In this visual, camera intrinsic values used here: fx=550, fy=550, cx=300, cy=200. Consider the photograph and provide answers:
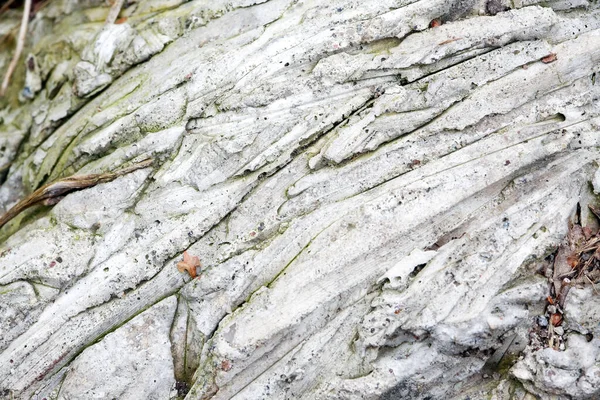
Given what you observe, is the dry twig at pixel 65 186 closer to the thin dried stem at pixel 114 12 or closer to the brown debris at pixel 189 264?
the brown debris at pixel 189 264

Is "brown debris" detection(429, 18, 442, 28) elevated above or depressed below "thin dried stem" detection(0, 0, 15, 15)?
below

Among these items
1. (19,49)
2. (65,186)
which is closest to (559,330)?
(65,186)

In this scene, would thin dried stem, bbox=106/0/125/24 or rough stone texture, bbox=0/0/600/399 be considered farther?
thin dried stem, bbox=106/0/125/24

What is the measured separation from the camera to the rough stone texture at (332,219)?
14.9ft

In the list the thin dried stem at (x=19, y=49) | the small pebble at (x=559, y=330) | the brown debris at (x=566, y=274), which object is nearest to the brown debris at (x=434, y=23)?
the brown debris at (x=566, y=274)

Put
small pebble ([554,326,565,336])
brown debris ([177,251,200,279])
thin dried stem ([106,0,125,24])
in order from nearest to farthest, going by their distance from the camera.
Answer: small pebble ([554,326,565,336]), brown debris ([177,251,200,279]), thin dried stem ([106,0,125,24])

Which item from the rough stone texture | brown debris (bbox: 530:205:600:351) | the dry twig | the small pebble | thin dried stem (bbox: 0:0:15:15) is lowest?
the small pebble

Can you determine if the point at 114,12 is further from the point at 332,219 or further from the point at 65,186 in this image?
the point at 332,219

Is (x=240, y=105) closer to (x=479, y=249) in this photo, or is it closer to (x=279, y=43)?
(x=279, y=43)

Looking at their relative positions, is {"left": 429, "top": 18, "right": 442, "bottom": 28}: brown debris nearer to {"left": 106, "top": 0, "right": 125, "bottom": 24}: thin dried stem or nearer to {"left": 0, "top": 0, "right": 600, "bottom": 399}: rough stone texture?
{"left": 0, "top": 0, "right": 600, "bottom": 399}: rough stone texture

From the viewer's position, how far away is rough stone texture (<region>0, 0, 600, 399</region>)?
4547 millimetres

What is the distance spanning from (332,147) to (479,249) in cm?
154

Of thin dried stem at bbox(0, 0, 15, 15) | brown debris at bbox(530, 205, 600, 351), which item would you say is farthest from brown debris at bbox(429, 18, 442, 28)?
thin dried stem at bbox(0, 0, 15, 15)

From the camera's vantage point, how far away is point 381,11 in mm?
5359
